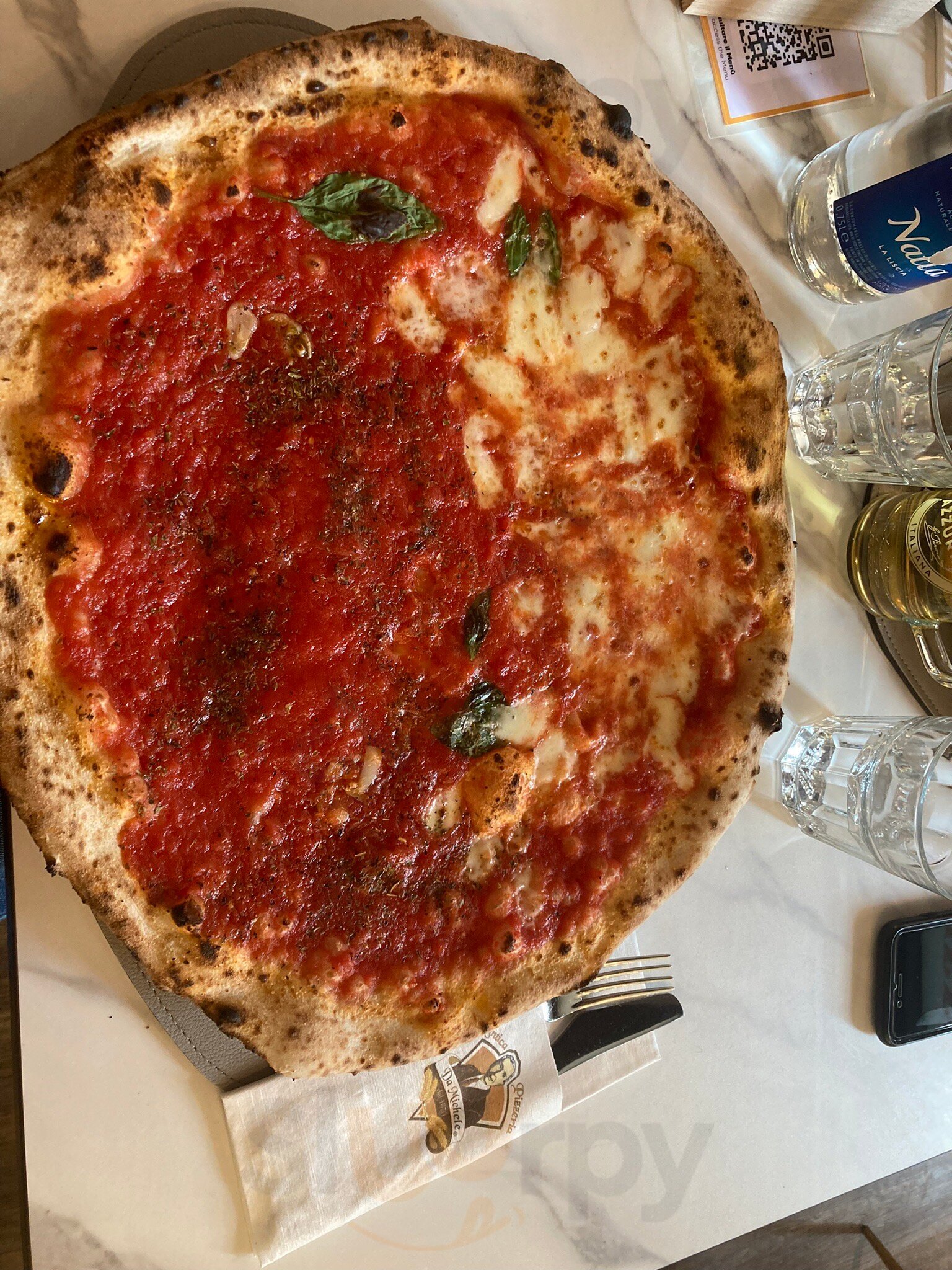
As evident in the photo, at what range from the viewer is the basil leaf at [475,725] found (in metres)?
1.55

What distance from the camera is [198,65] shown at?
1.51 meters

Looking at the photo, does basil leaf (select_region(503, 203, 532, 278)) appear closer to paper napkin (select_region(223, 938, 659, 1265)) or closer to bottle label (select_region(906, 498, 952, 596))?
bottle label (select_region(906, 498, 952, 596))

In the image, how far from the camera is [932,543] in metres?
1.79

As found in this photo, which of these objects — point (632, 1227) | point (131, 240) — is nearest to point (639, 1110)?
point (632, 1227)

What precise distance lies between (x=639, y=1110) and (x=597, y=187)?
1933 mm

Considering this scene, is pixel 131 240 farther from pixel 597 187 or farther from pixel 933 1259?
pixel 933 1259

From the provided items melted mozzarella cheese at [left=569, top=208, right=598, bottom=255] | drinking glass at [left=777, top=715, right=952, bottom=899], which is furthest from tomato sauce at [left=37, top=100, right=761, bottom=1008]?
drinking glass at [left=777, top=715, right=952, bottom=899]

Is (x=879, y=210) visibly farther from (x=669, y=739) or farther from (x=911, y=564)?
(x=669, y=739)

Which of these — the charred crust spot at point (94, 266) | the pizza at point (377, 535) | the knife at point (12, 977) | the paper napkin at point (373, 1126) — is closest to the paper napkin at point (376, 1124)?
the paper napkin at point (373, 1126)

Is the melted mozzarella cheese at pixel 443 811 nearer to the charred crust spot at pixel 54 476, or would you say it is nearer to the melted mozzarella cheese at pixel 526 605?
the melted mozzarella cheese at pixel 526 605

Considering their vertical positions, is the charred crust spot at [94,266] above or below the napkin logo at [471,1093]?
above

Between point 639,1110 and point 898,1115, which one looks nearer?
point 639,1110

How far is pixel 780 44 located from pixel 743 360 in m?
0.86

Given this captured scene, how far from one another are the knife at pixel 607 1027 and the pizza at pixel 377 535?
0.28 meters
